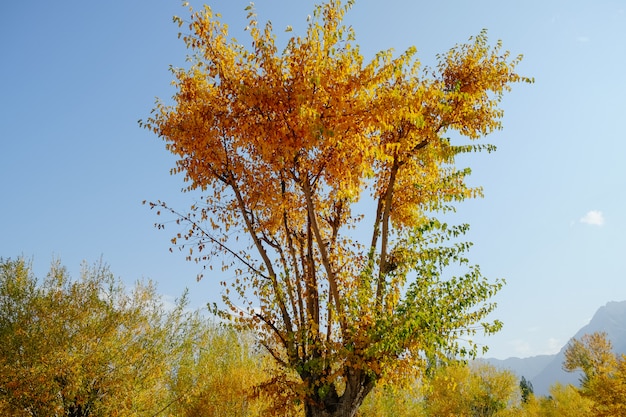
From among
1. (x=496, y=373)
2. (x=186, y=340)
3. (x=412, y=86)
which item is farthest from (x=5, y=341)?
(x=496, y=373)

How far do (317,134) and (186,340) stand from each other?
13604 mm

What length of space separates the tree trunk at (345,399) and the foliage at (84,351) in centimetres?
889

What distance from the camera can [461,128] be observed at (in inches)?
398

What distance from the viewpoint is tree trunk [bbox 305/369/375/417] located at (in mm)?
8609

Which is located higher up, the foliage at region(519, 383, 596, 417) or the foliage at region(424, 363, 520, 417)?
the foliage at region(424, 363, 520, 417)

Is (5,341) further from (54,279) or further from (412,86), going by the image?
(412,86)

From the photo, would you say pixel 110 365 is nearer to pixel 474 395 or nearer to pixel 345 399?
pixel 345 399

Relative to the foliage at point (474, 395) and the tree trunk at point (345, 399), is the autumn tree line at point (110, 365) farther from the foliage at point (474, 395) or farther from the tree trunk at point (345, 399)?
the foliage at point (474, 395)

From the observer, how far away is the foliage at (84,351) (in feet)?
46.0

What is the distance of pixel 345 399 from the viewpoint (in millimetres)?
8656

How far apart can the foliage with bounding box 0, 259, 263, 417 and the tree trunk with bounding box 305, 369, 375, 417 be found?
8.89 metres

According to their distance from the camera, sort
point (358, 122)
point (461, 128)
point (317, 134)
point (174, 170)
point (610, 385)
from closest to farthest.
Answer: point (317, 134), point (358, 122), point (174, 170), point (461, 128), point (610, 385)

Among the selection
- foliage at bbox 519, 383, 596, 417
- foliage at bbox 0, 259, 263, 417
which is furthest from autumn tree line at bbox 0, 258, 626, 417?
foliage at bbox 519, 383, 596, 417

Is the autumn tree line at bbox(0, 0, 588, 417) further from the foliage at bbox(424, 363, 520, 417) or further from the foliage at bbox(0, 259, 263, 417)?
the foliage at bbox(424, 363, 520, 417)
